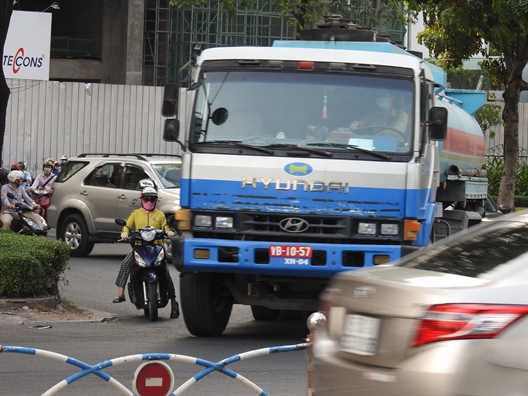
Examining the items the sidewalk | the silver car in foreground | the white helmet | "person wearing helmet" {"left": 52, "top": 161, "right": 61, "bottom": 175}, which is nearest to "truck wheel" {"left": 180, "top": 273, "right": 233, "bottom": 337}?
the sidewalk

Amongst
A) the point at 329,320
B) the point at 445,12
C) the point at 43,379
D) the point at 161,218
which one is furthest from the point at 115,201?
the point at 329,320

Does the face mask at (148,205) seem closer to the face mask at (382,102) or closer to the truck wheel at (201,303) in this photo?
the truck wheel at (201,303)

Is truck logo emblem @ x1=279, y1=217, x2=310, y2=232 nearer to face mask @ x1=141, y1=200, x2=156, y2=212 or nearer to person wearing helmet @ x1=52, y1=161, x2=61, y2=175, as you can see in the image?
face mask @ x1=141, y1=200, x2=156, y2=212

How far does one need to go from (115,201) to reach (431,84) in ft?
28.7

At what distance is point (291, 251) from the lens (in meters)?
9.82

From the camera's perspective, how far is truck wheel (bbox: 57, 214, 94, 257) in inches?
747

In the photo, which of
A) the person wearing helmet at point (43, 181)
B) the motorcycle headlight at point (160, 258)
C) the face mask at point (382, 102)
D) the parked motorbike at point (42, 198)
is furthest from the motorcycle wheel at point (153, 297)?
the person wearing helmet at point (43, 181)

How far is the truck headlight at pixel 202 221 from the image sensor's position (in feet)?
33.0

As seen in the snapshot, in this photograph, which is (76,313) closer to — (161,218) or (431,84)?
(161,218)

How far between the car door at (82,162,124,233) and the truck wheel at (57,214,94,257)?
0.32 metres

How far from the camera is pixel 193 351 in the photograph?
9891 mm

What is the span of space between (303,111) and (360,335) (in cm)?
529

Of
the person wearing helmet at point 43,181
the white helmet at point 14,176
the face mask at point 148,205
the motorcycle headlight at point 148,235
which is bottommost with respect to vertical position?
the person wearing helmet at point 43,181

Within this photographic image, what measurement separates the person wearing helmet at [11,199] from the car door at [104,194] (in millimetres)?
1086
